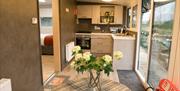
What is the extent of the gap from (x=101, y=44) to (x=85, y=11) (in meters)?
1.62

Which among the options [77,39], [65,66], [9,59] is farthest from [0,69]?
[77,39]

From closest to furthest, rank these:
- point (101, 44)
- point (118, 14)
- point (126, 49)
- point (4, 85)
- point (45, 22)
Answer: point (4, 85)
point (126, 49)
point (101, 44)
point (118, 14)
point (45, 22)

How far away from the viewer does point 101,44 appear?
21.0 feet

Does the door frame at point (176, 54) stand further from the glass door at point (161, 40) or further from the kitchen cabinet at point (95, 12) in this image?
the kitchen cabinet at point (95, 12)

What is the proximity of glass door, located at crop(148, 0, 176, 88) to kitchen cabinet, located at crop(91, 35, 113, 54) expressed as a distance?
3.35 metres

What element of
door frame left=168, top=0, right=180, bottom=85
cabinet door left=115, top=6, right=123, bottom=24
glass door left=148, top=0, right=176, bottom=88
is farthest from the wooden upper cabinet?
door frame left=168, top=0, right=180, bottom=85

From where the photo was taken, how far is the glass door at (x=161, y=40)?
2283 mm

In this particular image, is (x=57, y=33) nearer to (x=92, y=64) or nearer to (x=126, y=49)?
(x=126, y=49)

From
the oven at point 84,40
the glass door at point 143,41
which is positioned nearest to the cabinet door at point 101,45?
the oven at point 84,40

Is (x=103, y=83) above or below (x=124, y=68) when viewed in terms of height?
above

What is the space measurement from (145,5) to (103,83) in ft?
8.56

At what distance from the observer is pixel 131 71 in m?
4.25

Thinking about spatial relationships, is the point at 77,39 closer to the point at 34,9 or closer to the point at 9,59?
the point at 34,9

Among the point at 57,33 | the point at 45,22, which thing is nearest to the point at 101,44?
the point at 57,33
